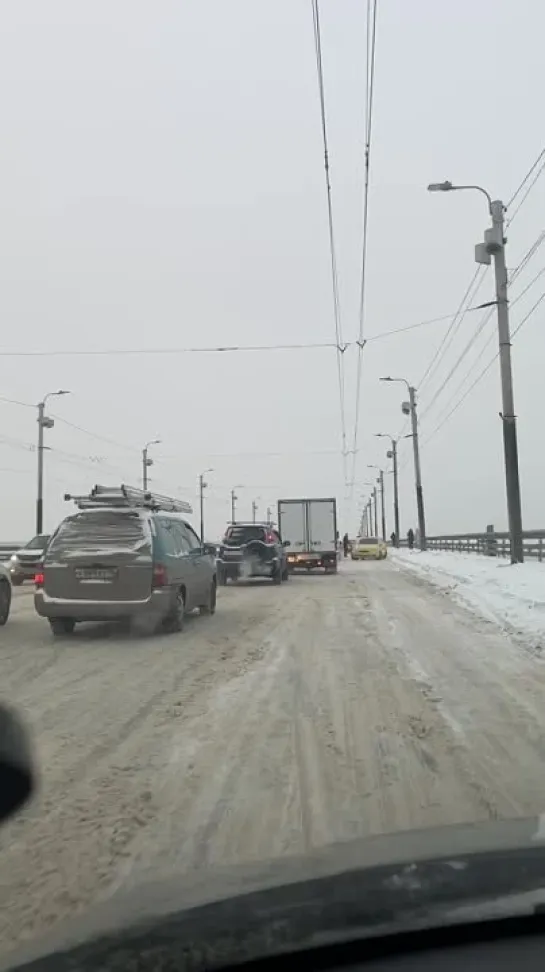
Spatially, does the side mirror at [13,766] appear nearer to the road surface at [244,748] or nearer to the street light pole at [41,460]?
the road surface at [244,748]

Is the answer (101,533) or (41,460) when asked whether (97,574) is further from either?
(41,460)

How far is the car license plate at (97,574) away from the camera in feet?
37.9

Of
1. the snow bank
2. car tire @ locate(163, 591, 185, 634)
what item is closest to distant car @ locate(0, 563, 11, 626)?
car tire @ locate(163, 591, 185, 634)

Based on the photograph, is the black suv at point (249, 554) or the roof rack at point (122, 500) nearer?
the roof rack at point (122, 500)

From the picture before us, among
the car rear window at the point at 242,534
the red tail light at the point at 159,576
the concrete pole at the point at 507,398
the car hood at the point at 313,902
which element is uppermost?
the concrete pole at the point at 507,398

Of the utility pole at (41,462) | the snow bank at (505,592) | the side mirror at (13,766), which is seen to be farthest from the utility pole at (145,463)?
the side mirror at (13,766)

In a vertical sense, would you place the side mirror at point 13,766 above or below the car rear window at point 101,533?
below

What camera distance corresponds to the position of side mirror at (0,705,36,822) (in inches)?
116

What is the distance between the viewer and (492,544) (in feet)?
125

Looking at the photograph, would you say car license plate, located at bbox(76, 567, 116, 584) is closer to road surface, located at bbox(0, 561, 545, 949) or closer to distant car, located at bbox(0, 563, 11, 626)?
road surface, located at bbox(0, 561, 545, 949)

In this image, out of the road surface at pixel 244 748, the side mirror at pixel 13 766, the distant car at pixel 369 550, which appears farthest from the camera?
the distant car at pixel 369 550

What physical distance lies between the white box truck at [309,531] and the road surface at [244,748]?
75.1 ft

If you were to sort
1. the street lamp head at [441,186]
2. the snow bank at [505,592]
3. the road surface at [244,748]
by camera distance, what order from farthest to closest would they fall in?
the street lamp head at [441,186]
the snow bank at [505,592]
the road surface at [244,748]

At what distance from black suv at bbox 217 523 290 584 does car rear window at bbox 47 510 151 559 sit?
13.5 m
